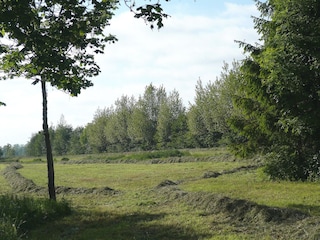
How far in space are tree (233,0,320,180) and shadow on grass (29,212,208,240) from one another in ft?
24.5

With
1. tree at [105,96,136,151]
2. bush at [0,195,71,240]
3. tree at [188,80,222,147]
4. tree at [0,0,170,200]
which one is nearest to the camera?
tree at [0,0,170,200]

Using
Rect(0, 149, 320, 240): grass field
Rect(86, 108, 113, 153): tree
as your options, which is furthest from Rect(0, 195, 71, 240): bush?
Rect(86, 108, 113, 153): tree

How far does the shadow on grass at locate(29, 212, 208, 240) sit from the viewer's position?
329 inches

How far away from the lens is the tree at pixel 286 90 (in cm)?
1423

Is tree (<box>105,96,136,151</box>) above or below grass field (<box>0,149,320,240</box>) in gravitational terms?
above

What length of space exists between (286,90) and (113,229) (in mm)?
9039

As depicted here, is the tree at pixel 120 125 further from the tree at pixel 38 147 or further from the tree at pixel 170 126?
the tree at pixel 38 147

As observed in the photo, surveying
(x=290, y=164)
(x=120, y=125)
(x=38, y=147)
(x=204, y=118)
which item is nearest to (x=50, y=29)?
(x=290, y=164)

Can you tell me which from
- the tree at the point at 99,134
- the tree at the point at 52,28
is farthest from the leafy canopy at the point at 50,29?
the tree at the point at 99,134

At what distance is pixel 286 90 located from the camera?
48.1ft

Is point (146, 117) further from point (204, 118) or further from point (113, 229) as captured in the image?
point (113, 229)

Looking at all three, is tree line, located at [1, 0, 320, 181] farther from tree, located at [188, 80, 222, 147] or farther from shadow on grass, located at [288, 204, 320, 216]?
tree, located at [188, 80, 222, 147]

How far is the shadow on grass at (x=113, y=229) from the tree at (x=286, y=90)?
7466 mm

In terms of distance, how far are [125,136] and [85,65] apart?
5974cm
